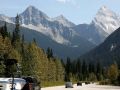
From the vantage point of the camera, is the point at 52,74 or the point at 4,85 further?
the point at 52,74

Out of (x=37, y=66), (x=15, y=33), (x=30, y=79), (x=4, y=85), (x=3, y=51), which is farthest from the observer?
(x=15, y=33)

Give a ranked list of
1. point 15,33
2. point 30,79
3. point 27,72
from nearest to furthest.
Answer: point 30,79 → point 27,72 → point 15,33

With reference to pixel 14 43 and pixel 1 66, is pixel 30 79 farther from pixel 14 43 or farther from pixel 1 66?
pixel 14 43

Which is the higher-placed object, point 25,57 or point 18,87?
point 25,57

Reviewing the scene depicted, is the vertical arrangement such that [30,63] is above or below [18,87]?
above

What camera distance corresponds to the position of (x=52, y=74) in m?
175

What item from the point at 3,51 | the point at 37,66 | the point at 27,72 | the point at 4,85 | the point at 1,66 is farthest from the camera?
the point at 37,66

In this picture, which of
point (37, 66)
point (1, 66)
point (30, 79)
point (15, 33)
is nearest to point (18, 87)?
point (30, 79)

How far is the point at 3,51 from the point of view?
104750 mm

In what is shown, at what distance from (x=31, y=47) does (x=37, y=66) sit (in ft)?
22.4

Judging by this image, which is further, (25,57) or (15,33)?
(15,33)

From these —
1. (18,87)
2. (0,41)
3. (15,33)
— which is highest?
(15,33)

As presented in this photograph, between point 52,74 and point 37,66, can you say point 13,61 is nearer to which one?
point 37,66

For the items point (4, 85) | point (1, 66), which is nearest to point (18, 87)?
point (4, 85)
